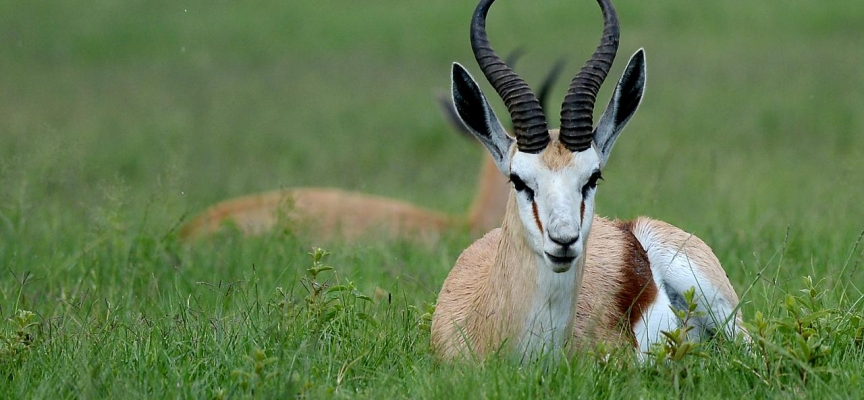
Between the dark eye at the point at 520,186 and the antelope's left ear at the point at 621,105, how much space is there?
30 cm

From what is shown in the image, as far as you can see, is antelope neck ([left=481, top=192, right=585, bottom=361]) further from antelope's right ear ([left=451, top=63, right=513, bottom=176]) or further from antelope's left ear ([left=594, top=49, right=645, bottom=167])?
antelope's left ear ([left=594, top=49, right=645, bottom=167])

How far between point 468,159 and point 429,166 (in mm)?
602

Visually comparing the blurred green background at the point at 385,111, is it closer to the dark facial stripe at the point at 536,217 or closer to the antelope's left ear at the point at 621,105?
the antelope's left ear at the point at 621,105

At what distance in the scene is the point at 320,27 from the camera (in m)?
24.2

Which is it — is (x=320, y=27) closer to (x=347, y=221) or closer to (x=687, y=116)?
(x=687, y=116)

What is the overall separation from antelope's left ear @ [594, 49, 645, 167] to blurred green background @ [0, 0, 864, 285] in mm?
1082

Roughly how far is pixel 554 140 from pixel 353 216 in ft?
15.5

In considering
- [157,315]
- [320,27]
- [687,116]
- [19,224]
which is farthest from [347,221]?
[320,27]

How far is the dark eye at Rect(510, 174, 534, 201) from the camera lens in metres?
3.81

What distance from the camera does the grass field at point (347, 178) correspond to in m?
3.76

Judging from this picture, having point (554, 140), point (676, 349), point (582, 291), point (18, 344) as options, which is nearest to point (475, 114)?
point (554, 140)

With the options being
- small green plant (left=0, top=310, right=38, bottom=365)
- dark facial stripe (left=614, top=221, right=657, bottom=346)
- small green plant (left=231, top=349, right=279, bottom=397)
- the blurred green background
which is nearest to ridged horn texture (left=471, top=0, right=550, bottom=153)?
dark facial stripe (left=614, top=221, right=657, bottom=346)

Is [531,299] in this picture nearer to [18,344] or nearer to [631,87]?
[631,87]

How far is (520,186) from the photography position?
3852 mm
